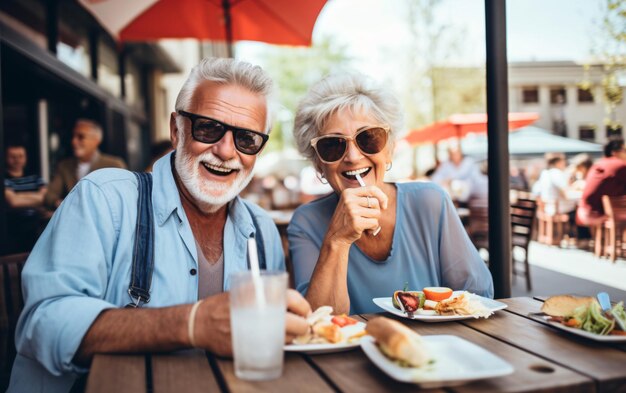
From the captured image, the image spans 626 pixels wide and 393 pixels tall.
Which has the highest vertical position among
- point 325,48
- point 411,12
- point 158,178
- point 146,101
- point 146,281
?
point 325,48

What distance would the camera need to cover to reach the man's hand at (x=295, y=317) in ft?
4.09

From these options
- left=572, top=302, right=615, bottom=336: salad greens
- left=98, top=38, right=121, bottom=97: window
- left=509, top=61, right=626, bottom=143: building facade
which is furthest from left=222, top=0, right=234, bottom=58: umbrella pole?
left=572, top=302, right=615, bottom=336: salad greens

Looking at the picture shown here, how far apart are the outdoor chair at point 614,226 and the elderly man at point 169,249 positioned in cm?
225

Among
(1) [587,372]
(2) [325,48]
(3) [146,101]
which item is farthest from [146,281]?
(2) [325,48]

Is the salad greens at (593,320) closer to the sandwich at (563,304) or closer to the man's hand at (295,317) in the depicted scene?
the sandwich at (563,304)

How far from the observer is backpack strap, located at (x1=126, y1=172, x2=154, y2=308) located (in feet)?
5.29

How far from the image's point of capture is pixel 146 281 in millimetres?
1634

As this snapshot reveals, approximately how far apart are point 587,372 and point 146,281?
126cm

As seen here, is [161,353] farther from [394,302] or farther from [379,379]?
[394,302]

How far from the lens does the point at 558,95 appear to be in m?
3.99

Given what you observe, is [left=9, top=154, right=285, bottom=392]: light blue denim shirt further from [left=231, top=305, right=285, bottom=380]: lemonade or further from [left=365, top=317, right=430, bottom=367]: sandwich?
[left=365, top=317, right=430, bottom=367]: sandwich

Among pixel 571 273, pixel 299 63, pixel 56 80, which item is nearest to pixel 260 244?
pixel 571 273

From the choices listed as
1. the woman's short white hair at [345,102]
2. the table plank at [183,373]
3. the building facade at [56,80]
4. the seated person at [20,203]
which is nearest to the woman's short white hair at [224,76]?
the woman's short white hair at [345,102]

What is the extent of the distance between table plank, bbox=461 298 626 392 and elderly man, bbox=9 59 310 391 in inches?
22.5
